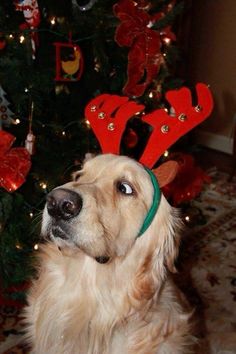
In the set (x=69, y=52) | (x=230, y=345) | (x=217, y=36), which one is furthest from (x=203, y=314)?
(x=217, y=36)

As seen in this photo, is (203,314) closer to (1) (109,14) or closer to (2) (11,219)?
(2) (11,219)

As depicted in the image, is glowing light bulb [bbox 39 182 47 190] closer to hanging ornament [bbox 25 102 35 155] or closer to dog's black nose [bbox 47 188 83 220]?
hanging ornament [bbox 25 102 35 155]

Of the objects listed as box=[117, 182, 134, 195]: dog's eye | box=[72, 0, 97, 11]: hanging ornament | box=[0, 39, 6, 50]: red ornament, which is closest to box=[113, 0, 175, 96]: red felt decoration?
box=[72, 0, 97, 11]: hanging ornament

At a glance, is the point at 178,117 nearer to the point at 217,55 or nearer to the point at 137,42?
the point at 137,42

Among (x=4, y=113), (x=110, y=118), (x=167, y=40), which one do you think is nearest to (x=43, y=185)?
(x=4, y=113)

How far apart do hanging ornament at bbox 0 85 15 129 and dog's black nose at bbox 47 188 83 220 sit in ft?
2.85

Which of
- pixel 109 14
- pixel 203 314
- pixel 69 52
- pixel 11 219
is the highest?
pixel 109 14

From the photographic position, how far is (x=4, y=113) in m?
1.92

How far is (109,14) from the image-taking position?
6.53 ft

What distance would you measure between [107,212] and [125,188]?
12cm

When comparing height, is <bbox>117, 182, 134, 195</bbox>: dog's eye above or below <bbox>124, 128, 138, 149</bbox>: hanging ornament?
above

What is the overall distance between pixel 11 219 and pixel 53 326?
68cm

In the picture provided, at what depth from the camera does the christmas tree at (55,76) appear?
1.82m

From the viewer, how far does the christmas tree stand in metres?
1.82
